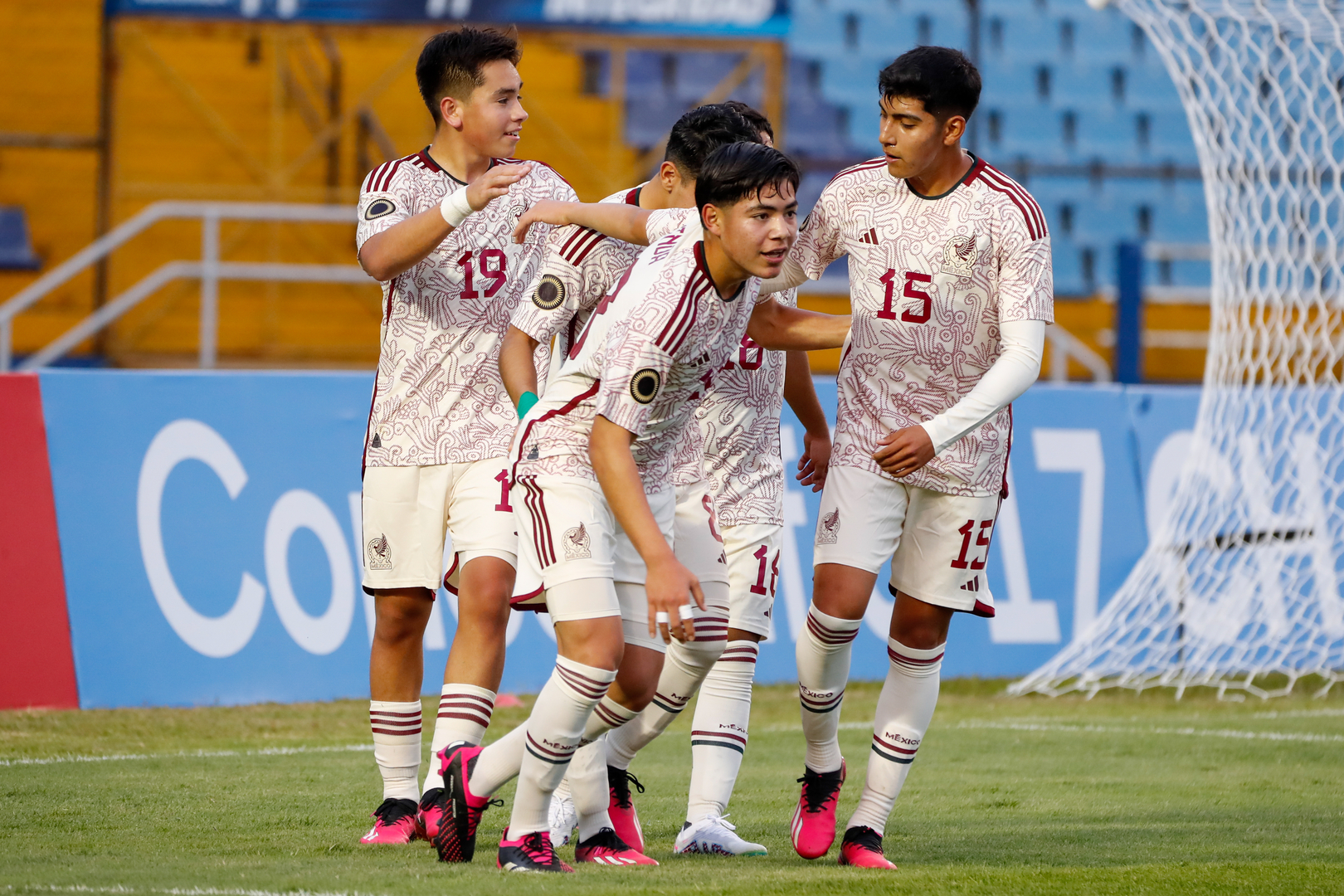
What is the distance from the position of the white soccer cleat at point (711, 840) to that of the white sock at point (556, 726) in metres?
0.72

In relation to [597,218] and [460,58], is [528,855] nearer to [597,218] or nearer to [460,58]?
[597,218]

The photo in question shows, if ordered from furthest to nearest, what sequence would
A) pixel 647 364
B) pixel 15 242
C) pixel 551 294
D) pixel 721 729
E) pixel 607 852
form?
pixel 15 242 < pixel 721 729 < pixel 551 294 < pixel 607 852 < pixel 647 364

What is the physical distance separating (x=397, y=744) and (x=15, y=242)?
34.0ft

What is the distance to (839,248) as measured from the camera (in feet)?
17.3

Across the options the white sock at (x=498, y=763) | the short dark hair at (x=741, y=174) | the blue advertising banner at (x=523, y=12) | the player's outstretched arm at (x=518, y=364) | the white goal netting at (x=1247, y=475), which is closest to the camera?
the short dark hair at (x=741, y=174)

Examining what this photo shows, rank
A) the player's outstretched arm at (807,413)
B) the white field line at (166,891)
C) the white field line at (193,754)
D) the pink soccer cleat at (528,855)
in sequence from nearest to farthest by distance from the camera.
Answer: the white field line at (166,891) < the pink soccer cleat at (528,855) < the player's outstretched arm at (807,413) < the white field line at (193,754)

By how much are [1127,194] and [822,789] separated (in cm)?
1509

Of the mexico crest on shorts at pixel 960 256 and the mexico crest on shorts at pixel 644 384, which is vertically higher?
the mexico crest on shorts at pixel 960 256

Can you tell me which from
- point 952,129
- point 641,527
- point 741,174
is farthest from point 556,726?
point 952,129

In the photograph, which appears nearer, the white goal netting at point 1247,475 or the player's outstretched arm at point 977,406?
the player's outstretched arm at point 977,406

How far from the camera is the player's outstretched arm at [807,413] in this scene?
563cm

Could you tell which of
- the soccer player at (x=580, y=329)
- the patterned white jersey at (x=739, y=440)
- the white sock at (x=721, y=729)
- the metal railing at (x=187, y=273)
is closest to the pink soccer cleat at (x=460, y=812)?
the soccer player at (x=580, y=329)

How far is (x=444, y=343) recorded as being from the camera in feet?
17.3

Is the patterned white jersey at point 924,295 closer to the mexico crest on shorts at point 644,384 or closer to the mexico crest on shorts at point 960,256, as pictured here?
the mexico crest on shorts at point 960,256
